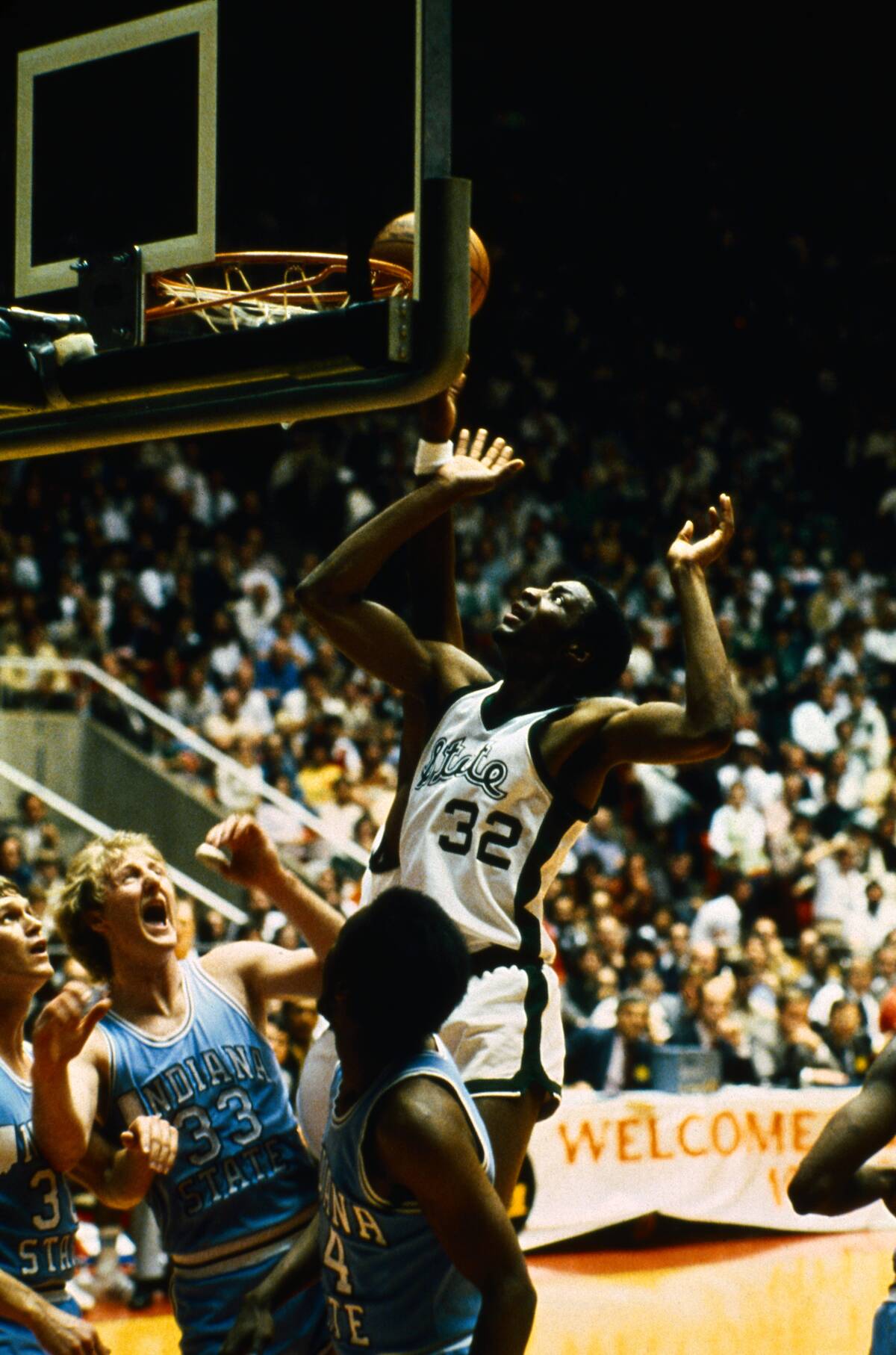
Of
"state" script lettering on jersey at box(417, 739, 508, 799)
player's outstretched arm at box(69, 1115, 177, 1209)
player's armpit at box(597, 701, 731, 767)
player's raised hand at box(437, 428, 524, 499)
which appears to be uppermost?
player's raised hand at box(437, 428, 524, 499)

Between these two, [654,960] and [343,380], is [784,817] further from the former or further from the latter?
[343,380]

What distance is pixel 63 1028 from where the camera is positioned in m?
3.48

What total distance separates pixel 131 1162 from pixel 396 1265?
899 mm

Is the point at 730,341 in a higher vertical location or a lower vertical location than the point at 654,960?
higher

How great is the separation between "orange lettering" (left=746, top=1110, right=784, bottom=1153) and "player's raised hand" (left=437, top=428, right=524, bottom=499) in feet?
22.2

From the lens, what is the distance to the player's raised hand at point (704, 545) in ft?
13.0

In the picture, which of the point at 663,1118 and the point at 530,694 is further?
the point at 663,1118

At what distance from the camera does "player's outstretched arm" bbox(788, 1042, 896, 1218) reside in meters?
3.05

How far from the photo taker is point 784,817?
14.1m

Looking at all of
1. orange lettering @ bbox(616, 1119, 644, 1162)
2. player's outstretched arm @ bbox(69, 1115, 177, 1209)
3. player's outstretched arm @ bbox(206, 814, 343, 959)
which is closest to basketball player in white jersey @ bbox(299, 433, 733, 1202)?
player's outstretched arm @ bbox(206, 814, 343, 959)

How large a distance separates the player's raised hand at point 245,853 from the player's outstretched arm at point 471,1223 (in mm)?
1291

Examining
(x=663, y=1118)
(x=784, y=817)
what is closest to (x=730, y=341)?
(x=784, y=817)

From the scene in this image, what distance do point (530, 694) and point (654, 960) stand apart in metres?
7.75

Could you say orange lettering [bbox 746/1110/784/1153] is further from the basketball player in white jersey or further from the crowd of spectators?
the basketball player in white jersey
